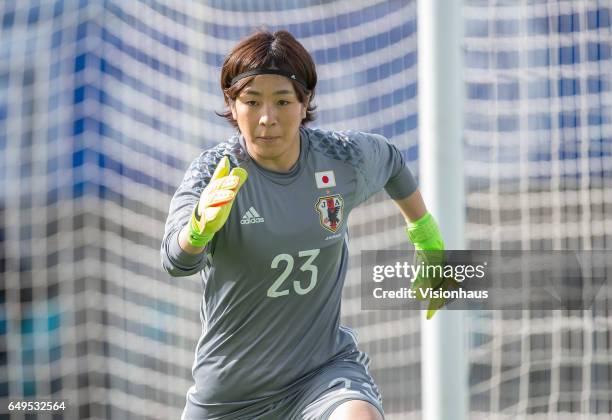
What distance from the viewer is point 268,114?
2.79 metres

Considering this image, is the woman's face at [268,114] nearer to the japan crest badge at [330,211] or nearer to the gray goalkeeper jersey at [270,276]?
the gray goalkeeper jersey at [270,276]

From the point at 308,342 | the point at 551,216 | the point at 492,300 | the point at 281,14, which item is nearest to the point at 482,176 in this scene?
the point at 551,216

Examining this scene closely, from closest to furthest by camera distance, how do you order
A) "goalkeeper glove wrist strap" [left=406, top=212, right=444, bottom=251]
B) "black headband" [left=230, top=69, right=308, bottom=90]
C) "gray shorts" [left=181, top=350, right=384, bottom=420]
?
1. "gray shorts" [left=181, top=350, right=384, bottom=420]
2. "black headband" [left=230, top=69, right=308, bottom=90]
3. "goalkeeper glove wrist strap" [left=406, top=212, right=444, bottom=251]

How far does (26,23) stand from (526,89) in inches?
97.1

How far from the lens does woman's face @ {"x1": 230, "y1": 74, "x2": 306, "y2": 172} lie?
2799 millimetres

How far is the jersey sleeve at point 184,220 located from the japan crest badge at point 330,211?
33 centimetres

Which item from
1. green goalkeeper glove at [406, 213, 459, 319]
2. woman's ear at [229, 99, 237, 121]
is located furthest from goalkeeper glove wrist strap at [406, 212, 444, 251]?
woman's ear at [229, 99, 237, 121]

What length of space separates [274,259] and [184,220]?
0.28 metres

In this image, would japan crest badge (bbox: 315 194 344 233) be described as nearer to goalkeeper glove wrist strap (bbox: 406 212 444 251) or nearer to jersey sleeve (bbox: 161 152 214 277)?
jersey sleeve (bbox: 161 152 214 277)

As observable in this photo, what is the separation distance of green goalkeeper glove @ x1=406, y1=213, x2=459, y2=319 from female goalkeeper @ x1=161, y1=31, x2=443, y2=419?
533 mm

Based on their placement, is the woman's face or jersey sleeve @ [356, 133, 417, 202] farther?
jersey sleeve @ [356, 133, 417, 202]

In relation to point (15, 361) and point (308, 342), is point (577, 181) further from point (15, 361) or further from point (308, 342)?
point (15, 361)

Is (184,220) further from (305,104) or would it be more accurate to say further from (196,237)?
(305,104)

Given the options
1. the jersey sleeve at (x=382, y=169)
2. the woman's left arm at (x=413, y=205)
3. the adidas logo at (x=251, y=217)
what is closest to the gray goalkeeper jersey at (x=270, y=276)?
the adidas logo at (x=251, y=217)
